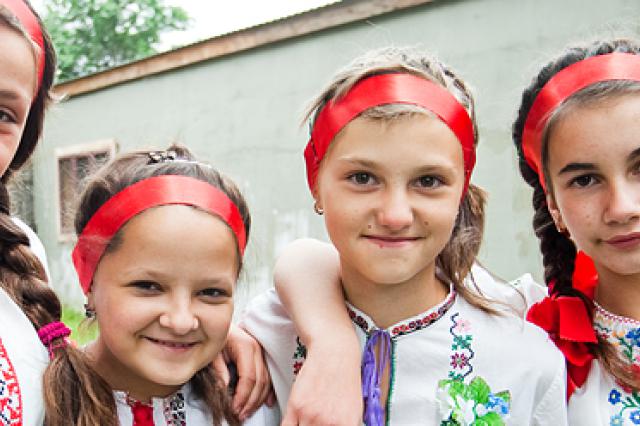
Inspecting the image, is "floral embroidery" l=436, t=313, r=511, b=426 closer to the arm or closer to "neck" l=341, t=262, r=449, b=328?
"neck" l=341, t=262, r=449, b=328

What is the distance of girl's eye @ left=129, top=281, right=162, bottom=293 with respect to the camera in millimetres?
1666

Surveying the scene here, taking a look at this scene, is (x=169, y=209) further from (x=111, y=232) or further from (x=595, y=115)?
(x=595, y=115)

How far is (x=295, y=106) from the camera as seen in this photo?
6.62 meters

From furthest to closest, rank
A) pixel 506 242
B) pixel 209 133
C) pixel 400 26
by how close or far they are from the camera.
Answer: pixel 209 133, pixel 400 26, pixel 506 242

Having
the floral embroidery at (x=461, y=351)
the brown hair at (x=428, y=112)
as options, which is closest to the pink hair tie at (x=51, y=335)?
the brown hair at (x=428, y=112)

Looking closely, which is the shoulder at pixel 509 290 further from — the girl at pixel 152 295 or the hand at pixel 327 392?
the girl at pixel 152 295

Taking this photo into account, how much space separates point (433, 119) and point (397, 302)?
46 centimetres

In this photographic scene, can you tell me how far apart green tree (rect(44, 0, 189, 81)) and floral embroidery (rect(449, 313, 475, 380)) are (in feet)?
68.9

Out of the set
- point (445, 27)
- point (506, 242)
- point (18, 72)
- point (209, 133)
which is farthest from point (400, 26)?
point (18, 72)

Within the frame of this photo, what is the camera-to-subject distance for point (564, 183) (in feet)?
5.71

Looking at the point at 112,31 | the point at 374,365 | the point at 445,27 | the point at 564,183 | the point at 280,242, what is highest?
the point at 112,31

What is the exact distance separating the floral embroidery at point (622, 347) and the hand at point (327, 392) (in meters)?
0.62

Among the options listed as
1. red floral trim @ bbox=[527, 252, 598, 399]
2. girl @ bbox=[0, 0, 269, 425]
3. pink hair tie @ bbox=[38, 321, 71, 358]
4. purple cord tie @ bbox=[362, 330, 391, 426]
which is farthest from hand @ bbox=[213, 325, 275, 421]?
red floral trim @ bbox=[527, 252, 598, 399]

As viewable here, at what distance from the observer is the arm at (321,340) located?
5.11 feet
